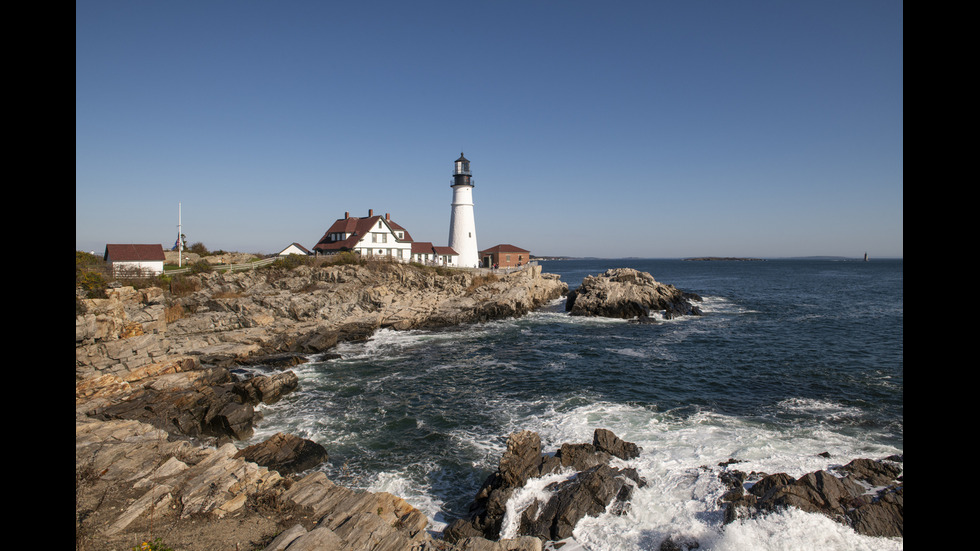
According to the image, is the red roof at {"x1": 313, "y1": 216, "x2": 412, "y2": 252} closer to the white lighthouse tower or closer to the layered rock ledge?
the white lighthouse tower

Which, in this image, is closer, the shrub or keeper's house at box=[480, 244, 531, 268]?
the shrub

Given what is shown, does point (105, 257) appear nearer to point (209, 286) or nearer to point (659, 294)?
point (209, 286)

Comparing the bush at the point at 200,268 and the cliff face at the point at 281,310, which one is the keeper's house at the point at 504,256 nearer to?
the cliff face at the point at 281,310

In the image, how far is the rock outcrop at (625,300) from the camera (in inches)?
1515

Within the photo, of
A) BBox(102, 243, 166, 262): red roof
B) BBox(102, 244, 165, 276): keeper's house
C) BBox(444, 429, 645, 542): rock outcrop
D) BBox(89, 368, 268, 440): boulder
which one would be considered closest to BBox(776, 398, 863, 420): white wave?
BBox(444, 429, 645, 542): rock outcrop

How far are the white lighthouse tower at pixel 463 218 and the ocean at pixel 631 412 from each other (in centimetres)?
2293

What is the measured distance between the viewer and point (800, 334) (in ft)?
99.9

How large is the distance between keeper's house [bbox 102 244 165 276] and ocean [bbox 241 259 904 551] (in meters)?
18.3

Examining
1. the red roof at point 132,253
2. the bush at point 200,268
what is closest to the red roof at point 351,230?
the bush at point 200,268

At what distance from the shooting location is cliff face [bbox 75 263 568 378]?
17438 millimetres

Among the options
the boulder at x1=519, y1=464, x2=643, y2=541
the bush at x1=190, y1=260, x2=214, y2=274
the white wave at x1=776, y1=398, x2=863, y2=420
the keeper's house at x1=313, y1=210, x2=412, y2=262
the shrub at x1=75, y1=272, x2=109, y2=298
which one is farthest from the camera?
the keeper's house at x1=313, y1=210, x2=412, y2=262
